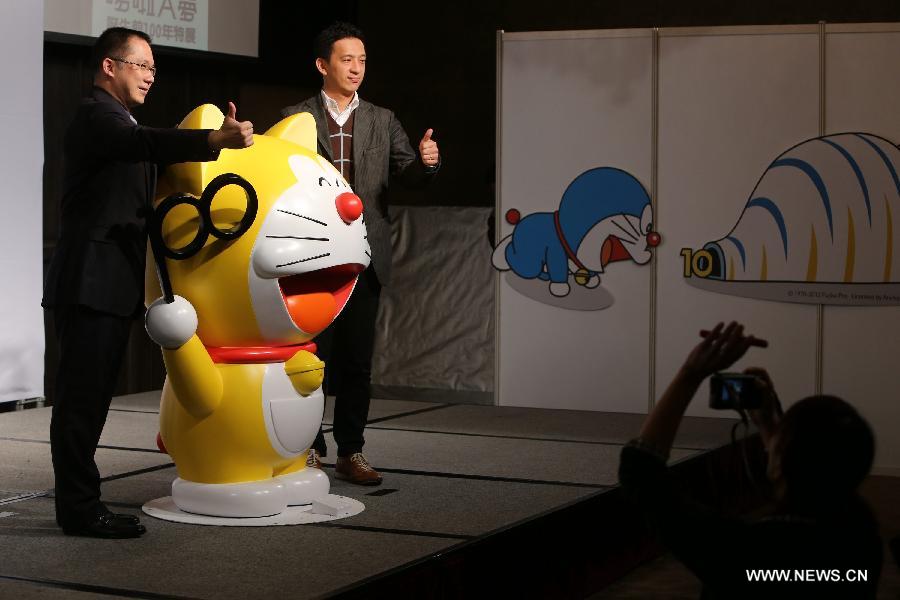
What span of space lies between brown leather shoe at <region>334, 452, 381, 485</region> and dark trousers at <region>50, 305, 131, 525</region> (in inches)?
38.3

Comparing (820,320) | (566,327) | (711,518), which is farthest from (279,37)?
(711,518)

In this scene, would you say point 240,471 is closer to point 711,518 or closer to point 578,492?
point 578,492

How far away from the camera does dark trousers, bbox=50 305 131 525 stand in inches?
123

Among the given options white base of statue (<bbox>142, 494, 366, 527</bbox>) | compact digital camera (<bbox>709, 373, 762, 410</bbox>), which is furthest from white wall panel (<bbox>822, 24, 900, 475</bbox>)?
compact digital camera (<bbox>709, 373, 762, 410</bbox>)

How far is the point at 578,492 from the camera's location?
12.8 feet

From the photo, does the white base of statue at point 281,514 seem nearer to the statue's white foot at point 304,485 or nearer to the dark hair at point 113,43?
the statue's white foot at point 304,485

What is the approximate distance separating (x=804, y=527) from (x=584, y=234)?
4250 millimetres

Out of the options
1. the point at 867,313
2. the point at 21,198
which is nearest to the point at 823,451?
the point at 867,313

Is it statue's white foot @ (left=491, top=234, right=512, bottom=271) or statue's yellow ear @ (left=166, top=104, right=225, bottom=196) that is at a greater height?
statue's yellow ear @ (left=166, top=104, right=225, bottom=196)

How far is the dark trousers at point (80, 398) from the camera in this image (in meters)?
3.14

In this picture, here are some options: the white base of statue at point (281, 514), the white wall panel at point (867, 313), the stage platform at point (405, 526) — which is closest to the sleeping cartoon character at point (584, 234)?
the stage platform at point (405, 526)

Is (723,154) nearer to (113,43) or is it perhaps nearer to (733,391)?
(113,43)

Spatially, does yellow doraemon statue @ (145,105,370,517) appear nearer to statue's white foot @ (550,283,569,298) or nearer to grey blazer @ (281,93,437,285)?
grey blazer @ (281,93,437,285)

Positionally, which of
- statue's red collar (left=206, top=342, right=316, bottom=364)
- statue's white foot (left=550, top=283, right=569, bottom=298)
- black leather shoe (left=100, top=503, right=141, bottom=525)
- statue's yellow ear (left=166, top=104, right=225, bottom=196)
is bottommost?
black leather shoe (left=100, top=503, right=141, bottom=525)
